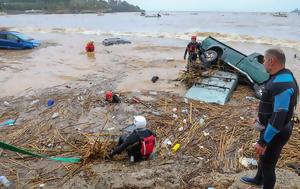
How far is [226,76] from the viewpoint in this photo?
1056 centimetres

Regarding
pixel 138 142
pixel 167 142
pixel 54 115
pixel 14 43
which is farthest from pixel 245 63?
pixel 14 43

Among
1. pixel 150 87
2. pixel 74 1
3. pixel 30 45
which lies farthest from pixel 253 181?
pixel 74 1

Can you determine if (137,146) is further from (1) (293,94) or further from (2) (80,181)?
(1) (293,94)

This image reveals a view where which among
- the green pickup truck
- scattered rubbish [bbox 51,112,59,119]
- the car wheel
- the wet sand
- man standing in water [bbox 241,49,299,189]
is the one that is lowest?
the wet sand

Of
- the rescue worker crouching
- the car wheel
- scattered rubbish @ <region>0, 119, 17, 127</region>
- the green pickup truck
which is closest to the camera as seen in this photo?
the rescue worker crouching

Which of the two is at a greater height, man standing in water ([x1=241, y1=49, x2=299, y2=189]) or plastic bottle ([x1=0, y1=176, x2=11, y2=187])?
man standing in water ([x1=241, y1=49, x2=299, y2=189])

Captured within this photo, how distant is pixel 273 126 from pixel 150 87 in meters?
7.75

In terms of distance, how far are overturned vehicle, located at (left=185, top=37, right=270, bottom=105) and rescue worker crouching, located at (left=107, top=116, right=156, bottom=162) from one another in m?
3.89

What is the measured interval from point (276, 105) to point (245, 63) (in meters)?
7.60

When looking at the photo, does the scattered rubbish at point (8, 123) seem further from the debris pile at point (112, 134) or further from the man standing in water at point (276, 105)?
the man standing in water at point (276, 105)

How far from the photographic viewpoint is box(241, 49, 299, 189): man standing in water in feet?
11.9

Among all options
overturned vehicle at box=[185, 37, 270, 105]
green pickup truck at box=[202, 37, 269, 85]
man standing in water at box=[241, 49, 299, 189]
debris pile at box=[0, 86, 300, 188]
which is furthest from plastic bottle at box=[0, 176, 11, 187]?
green pickup truck at box=[202, 37, 269, 85]

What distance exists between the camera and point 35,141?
6.66 meters

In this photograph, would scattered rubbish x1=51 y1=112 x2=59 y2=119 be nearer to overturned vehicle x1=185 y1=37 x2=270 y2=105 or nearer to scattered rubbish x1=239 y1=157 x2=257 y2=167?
overturned vehicle x1=185 y1=37 x2=270 y2=105
